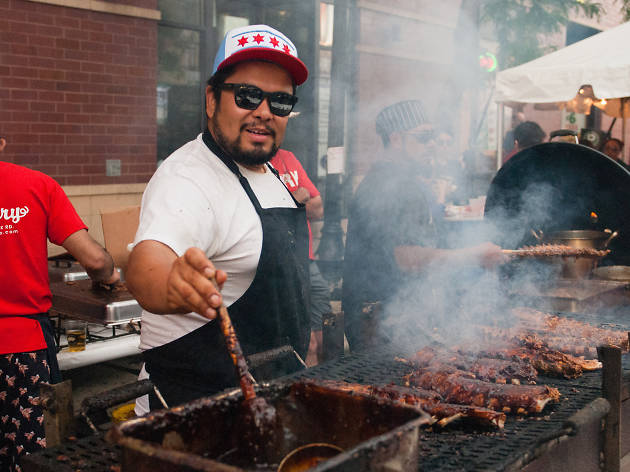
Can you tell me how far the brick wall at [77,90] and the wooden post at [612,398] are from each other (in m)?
6.77

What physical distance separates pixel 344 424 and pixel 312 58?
1041 cm

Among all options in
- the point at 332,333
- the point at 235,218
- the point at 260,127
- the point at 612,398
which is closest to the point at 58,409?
the point at 235,218

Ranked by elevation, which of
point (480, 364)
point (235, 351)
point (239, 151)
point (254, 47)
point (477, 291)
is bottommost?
point (480, 364)

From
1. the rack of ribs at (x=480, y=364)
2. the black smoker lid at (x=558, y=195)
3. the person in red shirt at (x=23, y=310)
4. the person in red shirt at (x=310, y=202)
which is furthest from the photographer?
the person in red shirt at (x=310, y=202)

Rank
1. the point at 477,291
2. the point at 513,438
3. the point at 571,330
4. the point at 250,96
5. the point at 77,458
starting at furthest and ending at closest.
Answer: the point at 477,291
the point at 571,330
the point at 250,96
the point at 513,438
the point at 77,458

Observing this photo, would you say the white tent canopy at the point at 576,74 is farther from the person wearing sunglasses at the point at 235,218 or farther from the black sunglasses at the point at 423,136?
the person wearing sunglasses at the point at 235,218

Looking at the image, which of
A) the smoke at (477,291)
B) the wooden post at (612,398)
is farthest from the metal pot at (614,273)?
the wooden post at (612,398)

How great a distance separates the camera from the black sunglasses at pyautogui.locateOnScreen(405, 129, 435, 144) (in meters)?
4.54

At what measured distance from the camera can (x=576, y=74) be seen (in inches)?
259

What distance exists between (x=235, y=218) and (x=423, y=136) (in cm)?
253

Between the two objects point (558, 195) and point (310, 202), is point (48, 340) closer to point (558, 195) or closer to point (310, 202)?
point (310, 202)

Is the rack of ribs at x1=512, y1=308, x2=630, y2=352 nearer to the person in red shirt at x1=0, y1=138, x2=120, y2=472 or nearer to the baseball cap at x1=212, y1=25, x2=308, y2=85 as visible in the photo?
the baseball cap at x1=212, y1=25, x2=308, y2=85

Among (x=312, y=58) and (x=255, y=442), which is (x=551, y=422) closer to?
(x=255, y=442)

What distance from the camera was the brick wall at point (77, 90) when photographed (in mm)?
7352
